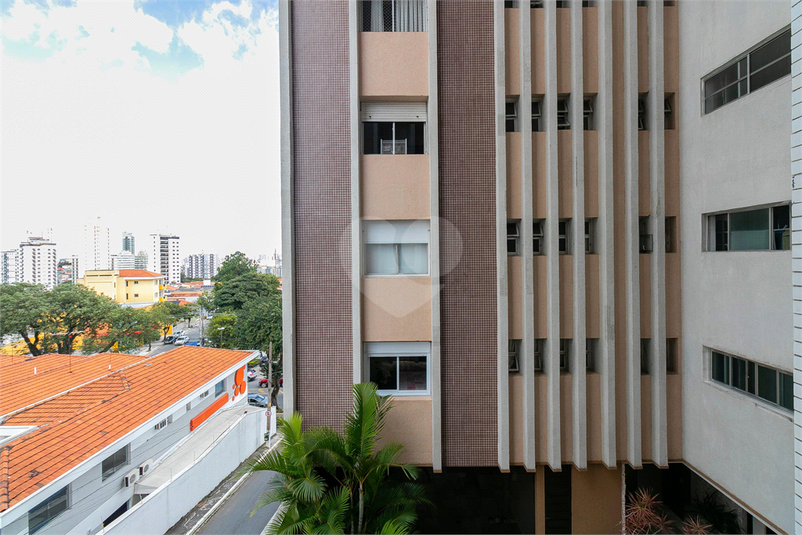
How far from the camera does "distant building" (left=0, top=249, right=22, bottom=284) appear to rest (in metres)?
4.81

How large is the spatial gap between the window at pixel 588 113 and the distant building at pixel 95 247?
29.6 ft

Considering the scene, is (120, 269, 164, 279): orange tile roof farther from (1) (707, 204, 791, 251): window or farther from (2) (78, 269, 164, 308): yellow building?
(1) (707, 204, 791, 251): window

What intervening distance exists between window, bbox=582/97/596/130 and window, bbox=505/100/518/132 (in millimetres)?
1154

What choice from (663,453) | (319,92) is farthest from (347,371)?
(663,453)

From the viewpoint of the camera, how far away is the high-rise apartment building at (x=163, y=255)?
21.7 feet

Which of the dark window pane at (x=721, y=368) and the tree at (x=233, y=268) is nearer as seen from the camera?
the dark window pane at (x=721, y=368)

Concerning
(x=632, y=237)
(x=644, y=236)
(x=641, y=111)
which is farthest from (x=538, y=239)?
(x=641, y=111)

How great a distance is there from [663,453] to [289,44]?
8.63m

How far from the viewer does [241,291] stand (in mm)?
9094

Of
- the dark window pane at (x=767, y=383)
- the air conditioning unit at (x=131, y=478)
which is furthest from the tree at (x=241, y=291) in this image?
the dark window pane at (x=767, y=383)

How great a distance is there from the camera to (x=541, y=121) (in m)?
4.95

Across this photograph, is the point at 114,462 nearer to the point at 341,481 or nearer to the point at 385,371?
the point at 341,481

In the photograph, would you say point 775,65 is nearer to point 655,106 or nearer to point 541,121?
point 655,106

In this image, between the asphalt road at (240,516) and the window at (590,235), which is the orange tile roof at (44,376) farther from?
the window at (590,235)
